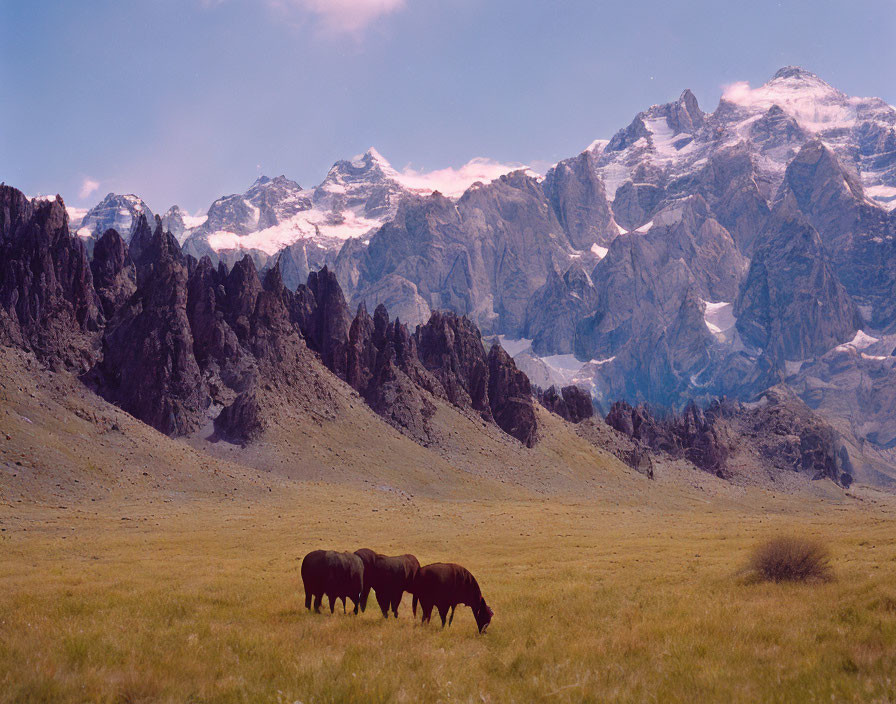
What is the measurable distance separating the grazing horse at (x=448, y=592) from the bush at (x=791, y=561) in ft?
42.4

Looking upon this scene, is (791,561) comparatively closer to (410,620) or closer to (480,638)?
(480,638)

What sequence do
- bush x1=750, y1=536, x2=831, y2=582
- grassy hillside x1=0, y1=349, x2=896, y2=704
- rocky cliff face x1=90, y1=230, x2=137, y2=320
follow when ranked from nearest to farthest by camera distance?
grassy hillside x1=0, y1=349, x2=896, y2=704
bush x1=750, y1=536, x2=831, y2=582
rocky cliff face x1=90, y1=230, x2=137, y2=320

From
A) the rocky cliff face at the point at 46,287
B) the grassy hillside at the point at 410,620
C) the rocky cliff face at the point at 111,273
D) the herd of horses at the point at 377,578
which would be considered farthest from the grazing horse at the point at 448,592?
the rocky cliff face at the point at 111,273

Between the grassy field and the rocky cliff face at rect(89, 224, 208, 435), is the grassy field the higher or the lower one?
the lower one

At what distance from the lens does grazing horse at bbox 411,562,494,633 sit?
59.1 feet

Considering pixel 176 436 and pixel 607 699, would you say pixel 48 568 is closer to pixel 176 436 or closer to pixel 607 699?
pixel 607 699

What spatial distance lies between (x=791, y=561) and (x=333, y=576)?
57.5 feet

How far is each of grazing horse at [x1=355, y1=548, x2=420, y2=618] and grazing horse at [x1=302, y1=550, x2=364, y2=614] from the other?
340 mm

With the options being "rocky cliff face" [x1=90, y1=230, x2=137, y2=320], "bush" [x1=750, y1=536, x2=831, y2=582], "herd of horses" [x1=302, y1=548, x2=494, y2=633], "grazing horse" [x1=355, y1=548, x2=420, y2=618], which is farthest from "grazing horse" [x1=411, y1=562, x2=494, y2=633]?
"rocky cliff face" [x1=90, y1=230, x2=137, y2=320]

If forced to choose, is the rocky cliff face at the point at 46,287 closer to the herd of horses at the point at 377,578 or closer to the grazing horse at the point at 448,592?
the herd of horses at the point at 377,578

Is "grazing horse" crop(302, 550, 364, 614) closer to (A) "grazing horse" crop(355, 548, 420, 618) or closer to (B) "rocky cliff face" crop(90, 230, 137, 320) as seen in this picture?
(A) "grazing horse" crop(355, 548, 420, 618)

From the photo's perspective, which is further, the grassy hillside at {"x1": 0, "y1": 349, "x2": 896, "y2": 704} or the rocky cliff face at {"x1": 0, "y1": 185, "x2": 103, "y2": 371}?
the rocky cliff face at {"x1": 0, "y1": 185, "x2": 103, "y2": 371}

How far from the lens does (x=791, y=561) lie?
79.9ft

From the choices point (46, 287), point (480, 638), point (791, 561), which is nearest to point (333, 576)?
point (480, 638)
